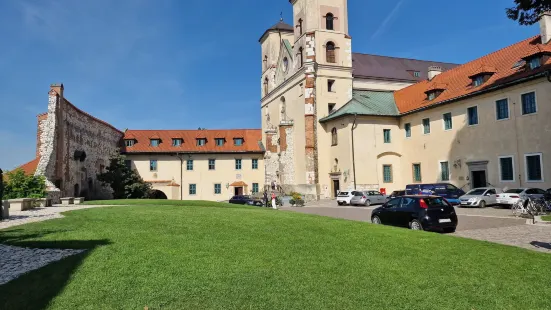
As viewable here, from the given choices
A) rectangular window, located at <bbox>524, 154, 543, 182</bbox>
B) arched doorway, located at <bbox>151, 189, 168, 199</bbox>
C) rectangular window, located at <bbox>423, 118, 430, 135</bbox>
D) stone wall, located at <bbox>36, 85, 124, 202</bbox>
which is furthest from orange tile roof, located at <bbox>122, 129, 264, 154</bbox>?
rectangular window, located at <bbox>524, 154, 543, 182</bbox>

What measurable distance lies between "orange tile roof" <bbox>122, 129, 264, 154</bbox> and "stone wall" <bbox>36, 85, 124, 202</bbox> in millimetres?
6266

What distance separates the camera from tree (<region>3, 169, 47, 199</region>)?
22.2 meters

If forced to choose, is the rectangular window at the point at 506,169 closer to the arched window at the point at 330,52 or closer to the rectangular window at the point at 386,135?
the rectangular window at the point at 386,135

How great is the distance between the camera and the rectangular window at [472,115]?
101 feet

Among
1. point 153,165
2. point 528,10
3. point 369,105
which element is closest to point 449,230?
point 528,10

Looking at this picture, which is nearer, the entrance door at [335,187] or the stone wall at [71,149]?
the stone wall at [71,149]

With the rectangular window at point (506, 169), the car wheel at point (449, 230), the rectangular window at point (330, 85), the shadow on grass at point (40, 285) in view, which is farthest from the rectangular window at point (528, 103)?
the shadow on grass at point (40, 285)

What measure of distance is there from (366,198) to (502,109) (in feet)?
39.5

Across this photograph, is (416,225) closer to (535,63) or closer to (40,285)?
(40,285)

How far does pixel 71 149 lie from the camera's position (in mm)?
31172

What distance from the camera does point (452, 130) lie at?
32.9 meters

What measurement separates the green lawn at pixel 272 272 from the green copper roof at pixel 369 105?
2942cm

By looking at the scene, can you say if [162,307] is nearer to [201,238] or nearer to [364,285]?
[364,285]

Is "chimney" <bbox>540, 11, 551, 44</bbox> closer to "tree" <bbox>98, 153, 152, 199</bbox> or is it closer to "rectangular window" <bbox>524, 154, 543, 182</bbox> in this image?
"rectangular window" <bbox>524, 154, 543, 182</bbox>
